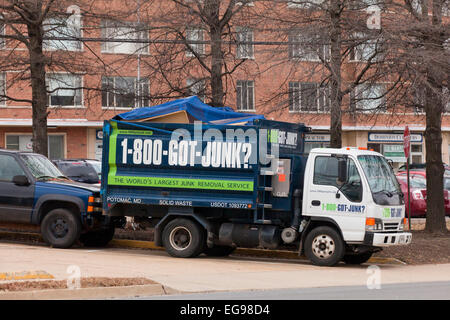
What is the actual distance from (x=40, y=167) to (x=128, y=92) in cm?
392

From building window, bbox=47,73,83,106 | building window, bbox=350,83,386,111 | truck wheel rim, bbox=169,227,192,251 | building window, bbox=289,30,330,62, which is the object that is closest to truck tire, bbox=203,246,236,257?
truck wheel rim, bbox=169,227,192,251

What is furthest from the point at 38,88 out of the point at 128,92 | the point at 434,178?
the point at 434,178

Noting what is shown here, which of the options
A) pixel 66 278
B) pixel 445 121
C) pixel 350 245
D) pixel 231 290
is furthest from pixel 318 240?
pixel 445 121

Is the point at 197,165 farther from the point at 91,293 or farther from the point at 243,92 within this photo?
the point at 243,92

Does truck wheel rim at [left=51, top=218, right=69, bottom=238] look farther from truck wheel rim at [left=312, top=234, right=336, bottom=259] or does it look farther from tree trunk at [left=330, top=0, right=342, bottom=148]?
tree trunk at [left=330, top=0, right=342, bottom=148]

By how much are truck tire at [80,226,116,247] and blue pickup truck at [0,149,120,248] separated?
1.42 feet

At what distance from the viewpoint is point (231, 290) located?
38.3 feet

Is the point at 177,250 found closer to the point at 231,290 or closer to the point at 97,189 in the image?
the point at 97,189

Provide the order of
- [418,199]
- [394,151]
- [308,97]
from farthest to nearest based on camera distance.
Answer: [394,151] < [418,199] < [308,97]

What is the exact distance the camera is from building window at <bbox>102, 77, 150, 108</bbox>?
811 inches

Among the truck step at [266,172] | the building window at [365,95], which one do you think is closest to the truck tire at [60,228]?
the truck step at [266,172]

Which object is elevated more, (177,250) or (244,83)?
(244,83)

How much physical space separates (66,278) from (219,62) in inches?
354

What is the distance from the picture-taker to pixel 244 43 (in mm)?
19984
